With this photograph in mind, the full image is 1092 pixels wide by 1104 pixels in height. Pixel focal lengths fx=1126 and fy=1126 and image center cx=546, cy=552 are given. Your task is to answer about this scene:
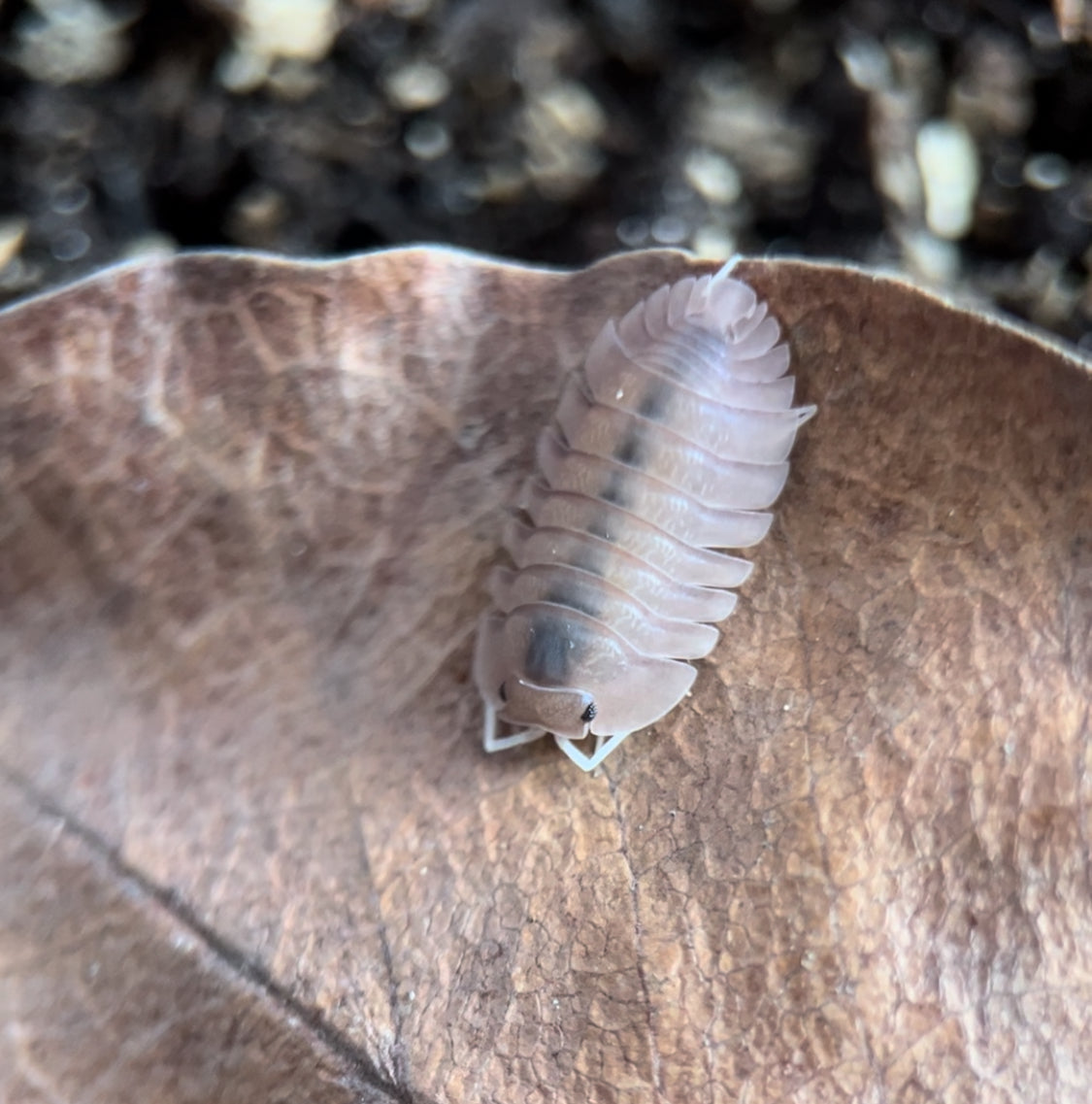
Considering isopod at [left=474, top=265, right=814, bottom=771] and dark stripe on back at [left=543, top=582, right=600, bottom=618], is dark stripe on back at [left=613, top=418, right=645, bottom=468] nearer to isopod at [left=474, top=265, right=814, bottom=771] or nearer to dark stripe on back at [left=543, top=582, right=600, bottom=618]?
isopod at [left=474, top=265, right=814, bottom=771]

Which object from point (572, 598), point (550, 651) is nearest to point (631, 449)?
point (572, 598)

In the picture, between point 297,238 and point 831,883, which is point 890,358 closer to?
point 831,883

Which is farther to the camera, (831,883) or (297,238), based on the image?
(297,238)

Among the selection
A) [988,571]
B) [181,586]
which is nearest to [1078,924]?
[988,571]

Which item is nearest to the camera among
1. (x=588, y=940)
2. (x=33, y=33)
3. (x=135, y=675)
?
(x=588, y=940)

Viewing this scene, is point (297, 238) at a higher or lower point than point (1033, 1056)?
higher

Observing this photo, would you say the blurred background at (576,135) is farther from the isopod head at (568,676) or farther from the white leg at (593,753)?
the white leg at (593,753)
